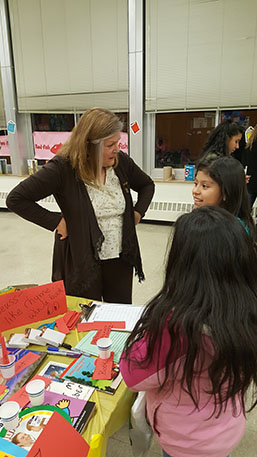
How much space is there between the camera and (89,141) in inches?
53.8

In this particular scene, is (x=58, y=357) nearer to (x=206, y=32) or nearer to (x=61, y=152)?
(x=61, y=152)

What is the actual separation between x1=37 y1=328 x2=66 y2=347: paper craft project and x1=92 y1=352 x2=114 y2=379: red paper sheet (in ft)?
0.56

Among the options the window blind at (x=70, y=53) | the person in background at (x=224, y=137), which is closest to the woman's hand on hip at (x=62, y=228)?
the person in background at (x=224, y=137)

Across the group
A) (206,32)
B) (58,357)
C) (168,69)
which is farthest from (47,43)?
(58,357)

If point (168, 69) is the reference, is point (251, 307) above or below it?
below

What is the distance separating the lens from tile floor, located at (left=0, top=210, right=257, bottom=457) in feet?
4.77

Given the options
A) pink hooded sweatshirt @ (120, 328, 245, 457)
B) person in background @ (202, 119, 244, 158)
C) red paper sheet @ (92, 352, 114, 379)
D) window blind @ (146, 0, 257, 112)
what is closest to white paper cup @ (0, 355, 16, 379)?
red paper sheet @ (92, 352, 114, 379)

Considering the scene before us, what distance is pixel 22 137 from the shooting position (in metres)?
5.14

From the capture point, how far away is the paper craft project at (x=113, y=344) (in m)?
1.02

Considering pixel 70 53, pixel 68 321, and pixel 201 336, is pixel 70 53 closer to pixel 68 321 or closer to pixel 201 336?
pixel 68 321

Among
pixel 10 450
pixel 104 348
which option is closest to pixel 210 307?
pixel 104 348

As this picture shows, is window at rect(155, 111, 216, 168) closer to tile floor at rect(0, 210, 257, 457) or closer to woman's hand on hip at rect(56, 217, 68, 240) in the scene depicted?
tile floor at rect(0, 210, 257, 457)

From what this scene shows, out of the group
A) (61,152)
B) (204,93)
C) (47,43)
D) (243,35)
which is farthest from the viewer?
(47,43)

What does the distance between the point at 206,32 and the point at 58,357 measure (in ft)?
13.2
